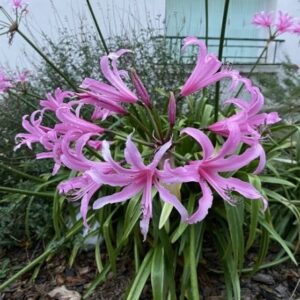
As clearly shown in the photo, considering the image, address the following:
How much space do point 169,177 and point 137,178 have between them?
0.09m

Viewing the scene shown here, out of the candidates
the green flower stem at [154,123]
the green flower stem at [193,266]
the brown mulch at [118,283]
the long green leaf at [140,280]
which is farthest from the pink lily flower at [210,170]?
the brown mulch at [118,283]

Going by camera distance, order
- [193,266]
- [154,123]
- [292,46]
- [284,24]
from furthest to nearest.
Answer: [292,46], [284,24], [193,266], [154,123]

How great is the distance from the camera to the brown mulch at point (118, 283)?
6.90 ft

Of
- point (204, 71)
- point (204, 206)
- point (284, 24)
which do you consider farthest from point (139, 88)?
point (284, 24)

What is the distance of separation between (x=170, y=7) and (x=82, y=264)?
14.9 feet

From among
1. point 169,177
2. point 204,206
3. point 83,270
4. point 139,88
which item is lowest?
point 83,270

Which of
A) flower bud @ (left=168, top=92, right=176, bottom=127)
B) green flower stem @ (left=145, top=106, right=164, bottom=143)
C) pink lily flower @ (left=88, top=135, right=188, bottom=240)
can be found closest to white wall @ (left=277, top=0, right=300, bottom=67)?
green flower stem @ (left=145, top=106, right=164, bottom=143)

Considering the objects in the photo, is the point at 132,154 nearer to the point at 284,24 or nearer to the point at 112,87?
the point at 112,87

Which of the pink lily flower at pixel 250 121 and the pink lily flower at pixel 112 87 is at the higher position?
the pink lily flower at pixel 112 87

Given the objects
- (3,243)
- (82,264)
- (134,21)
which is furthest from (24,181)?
(134,21)

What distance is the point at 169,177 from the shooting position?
1164mm

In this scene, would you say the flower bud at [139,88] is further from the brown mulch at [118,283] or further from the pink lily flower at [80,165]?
the brown mulch at [118,283]

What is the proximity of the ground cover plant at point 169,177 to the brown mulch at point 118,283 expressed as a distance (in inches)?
2.7

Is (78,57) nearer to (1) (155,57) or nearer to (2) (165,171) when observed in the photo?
(1) (155,57)
